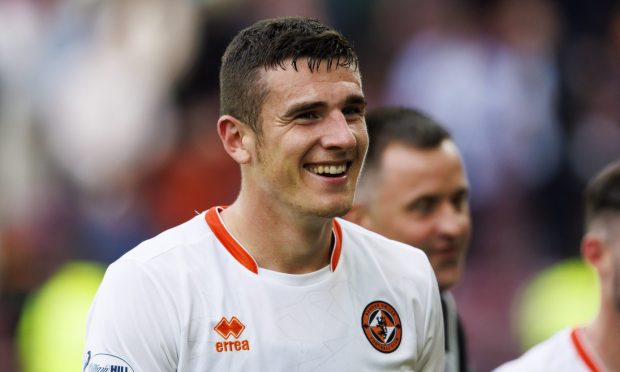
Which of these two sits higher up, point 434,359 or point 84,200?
point 84,200

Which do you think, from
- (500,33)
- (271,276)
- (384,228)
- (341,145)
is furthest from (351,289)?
(500,33)

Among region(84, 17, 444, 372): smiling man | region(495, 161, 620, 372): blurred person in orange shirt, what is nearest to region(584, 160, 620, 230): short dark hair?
region(495, 161, 620, 372): blurred person in orange shirt

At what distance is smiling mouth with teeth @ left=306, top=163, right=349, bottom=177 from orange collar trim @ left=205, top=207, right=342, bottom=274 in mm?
342

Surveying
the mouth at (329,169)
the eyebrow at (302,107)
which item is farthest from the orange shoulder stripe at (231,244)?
the eyebrow at (302,107)

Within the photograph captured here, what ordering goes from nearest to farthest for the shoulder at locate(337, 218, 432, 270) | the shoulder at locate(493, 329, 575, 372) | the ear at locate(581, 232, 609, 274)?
1. the shoulder at locate(337, 218, 432, 270)
2. the shoulder at locate(493, 329, 575, 372)
3. the ear at locate(581, 232, 609, 274)

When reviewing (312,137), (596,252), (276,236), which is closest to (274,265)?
(276,236)

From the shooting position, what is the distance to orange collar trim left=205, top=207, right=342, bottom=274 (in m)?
3.77

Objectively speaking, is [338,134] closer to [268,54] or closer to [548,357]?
[268,54]

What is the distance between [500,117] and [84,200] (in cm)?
375

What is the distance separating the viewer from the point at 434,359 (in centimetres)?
401

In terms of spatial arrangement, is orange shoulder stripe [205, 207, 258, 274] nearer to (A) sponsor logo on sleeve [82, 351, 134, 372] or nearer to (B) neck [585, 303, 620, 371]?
(A) sponsor logo on sleeve [82, 351, 134, 372]

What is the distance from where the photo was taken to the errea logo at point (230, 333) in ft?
11.7

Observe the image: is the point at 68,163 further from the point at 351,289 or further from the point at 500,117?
the point at 351,289

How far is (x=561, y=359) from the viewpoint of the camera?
4.38m
